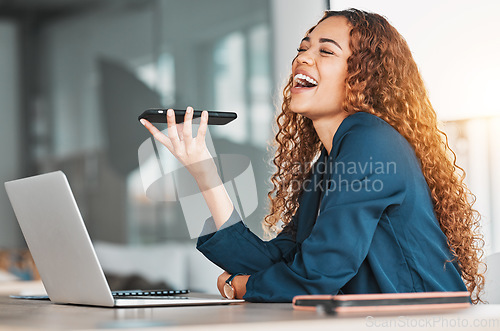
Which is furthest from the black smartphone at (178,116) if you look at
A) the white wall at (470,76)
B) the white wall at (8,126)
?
the white wall at (8,126)

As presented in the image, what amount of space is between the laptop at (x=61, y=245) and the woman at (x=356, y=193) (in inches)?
8.6

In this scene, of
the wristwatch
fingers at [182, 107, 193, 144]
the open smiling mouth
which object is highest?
the open smiling mouth

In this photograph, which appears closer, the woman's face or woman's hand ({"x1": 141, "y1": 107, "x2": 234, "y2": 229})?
woman's hand ({"x1": 141, "y1": 107, "x2": 234, "y2": 229})

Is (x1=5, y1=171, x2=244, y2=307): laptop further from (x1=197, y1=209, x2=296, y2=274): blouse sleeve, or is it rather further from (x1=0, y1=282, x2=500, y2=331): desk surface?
(x1=197, y1=209, x2=296, y2=274): blouse sleeve

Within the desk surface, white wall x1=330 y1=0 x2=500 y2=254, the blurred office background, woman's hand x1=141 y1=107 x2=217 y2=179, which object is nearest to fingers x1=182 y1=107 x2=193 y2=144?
woman's hand x1=141 y1=107 x2=217 y2=179

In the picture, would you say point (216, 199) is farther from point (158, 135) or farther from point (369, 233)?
point (369, 233)

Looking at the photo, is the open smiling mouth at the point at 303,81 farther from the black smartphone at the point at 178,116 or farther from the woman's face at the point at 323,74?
the black smartphone at the point at 178,116

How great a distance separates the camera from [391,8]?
81.2 inches

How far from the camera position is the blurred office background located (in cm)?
484

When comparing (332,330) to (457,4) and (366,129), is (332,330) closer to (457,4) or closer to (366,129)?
(366,129)

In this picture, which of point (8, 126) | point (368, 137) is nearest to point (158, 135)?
point (368, 137)

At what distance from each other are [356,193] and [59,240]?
53cm

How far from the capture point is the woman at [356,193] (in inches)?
50.5

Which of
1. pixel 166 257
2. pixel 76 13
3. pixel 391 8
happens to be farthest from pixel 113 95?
pixel 391 8
